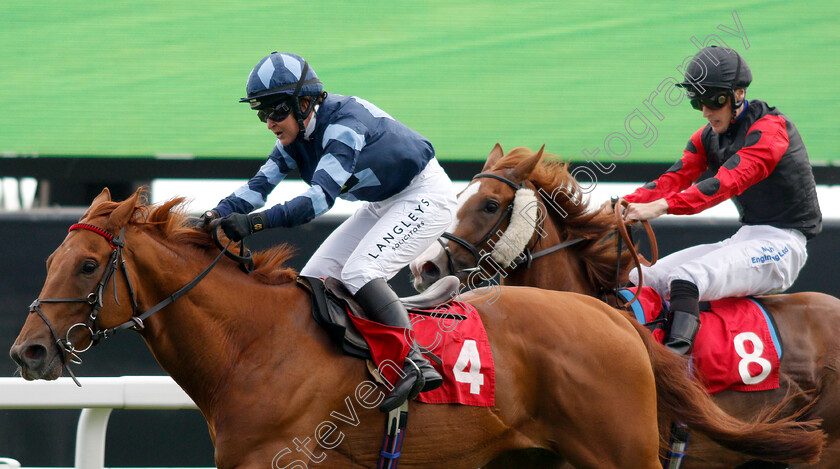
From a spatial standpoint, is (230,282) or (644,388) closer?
(230,282)

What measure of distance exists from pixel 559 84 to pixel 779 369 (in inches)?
112

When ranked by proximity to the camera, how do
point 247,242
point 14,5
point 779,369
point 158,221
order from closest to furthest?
point 158,221, point 779,369, point 247,242, point 14,5

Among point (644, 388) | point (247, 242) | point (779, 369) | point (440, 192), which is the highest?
point (440, 192)

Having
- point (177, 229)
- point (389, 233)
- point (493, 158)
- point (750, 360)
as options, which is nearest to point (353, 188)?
point (389, 233)

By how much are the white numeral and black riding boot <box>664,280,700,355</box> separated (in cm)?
21

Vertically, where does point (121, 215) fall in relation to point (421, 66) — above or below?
above

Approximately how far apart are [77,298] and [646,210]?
2378mm

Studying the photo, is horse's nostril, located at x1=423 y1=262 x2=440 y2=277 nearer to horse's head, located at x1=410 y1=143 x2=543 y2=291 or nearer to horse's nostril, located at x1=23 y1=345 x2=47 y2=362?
horse's head, located at x1=410 y1=143 x2=543 y2=291

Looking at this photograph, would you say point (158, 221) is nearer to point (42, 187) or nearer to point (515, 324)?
point (515, 324)

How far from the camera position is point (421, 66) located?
5859 millimetres

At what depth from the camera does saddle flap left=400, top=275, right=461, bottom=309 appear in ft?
10.1

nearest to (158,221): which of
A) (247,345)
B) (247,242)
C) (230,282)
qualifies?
(230,282)

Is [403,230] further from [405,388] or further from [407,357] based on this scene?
[405,388]

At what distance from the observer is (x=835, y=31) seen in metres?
5.77
